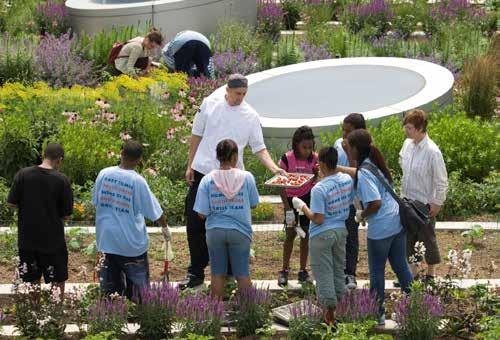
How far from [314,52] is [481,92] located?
12.8 ft

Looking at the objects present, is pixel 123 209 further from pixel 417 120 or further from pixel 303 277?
pixel 417 120

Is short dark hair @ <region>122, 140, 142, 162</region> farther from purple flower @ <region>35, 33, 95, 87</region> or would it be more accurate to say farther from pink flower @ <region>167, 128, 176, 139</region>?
purple flower @ <region>35, 33, 95, 87</region>

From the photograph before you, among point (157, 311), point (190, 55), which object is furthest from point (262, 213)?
point (190, 55)

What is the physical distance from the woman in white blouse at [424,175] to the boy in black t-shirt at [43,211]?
254cm

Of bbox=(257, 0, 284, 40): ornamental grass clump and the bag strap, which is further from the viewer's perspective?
bbox=(257, 0, 284, 40): ornamental grass clump

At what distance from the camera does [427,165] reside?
33.0 feet

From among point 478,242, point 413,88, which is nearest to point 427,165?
point 478,242

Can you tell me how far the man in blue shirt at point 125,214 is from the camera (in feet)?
30.8

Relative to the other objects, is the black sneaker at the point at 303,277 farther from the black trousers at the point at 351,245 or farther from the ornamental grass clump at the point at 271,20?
the ornamental grass clump at the point at 271,20

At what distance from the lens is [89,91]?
15.6 meters

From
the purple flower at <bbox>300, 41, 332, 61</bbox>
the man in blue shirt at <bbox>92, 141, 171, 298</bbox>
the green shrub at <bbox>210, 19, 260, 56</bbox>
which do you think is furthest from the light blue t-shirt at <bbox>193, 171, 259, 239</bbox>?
the purple flower at <bbox>300, 41, 332, 61</bbox>

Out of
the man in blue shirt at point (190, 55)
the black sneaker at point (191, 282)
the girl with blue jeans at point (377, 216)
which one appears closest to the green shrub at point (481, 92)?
the man in blue shirt at point (190, 55)

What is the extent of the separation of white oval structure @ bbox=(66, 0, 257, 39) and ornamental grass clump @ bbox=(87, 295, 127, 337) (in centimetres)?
1090

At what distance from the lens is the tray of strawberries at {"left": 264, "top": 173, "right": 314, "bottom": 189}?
9.98 metres
